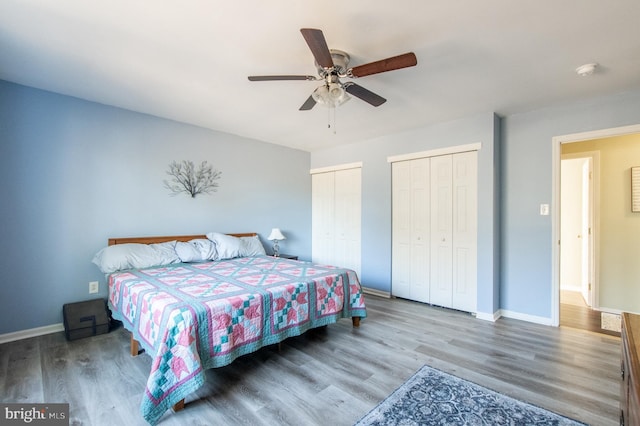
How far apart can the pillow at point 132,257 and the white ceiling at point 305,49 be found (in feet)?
5.23

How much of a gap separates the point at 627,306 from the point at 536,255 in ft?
4.90

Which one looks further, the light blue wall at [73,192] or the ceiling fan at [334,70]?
the light blue wall at [73,192]

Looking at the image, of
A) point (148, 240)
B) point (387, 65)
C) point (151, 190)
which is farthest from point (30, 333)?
point (387, 65)

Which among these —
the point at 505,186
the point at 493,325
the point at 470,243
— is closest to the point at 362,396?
the point at 493,325

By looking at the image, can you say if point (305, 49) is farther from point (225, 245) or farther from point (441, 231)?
point (441, 231)

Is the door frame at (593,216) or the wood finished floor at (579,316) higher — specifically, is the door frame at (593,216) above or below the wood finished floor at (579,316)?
above

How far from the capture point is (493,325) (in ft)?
10.5

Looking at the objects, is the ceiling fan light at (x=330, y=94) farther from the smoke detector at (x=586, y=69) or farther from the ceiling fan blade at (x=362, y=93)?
the smoke detector at (x=586, y=69)

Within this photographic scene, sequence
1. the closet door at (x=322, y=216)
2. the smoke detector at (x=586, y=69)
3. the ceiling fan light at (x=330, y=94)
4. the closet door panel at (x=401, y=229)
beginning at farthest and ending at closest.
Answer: the closet door at (x=322, y=216), the closet door panel at (x=401, y=229), the smoke detector at (x=586, y=69), the ceiling fan light at (x=330, y=94)

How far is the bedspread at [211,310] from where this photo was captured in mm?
1732

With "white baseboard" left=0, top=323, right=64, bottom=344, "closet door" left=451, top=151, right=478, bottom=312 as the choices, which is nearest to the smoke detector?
"closet door" left=451, top=151, right=478, bottom=312

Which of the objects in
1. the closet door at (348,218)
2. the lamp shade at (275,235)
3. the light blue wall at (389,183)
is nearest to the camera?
the light blue wall at (389,183)

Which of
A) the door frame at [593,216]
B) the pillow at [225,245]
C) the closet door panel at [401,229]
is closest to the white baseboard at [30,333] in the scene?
the pillow at [225,245]

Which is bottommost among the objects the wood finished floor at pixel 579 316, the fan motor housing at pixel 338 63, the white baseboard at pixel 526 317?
the wood finished floor at pixel 579 316
